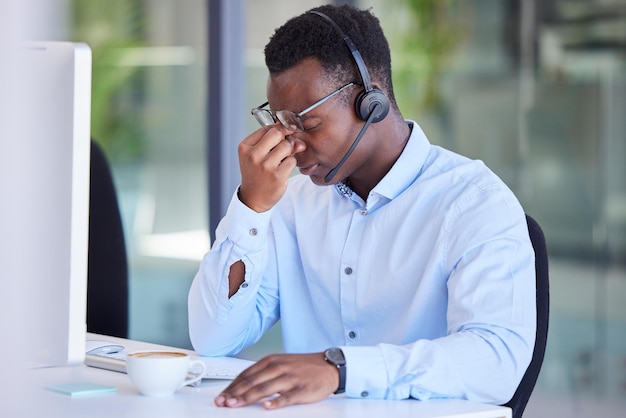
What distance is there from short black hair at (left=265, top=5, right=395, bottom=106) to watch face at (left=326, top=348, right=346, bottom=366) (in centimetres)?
58

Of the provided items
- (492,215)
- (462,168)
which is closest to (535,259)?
(492,215)

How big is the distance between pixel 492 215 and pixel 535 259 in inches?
4.3

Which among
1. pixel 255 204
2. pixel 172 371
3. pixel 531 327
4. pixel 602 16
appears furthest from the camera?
pixel 602 16

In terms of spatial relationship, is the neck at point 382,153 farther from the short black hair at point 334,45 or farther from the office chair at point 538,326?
the office chair at point 538,326

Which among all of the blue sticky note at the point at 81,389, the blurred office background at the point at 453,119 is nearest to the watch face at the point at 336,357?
the blue sticky note at the point at 81,389

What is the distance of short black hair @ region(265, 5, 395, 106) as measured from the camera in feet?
5.63

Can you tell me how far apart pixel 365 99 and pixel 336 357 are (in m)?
0.57

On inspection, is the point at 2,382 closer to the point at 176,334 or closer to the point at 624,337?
the point at 624,337

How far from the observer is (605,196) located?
3203 millimetres

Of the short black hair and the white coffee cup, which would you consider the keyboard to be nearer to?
the white coffee cup

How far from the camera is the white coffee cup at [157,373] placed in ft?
4.26

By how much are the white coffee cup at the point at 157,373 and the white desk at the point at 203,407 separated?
0.05 ft

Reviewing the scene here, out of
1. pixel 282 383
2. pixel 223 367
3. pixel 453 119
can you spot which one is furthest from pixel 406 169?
pixel 453 119

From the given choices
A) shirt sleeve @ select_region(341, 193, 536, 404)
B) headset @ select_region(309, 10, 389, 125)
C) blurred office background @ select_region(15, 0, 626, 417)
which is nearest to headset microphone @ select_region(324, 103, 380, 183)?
headset @ select_region(309, 10, 389, 125)
